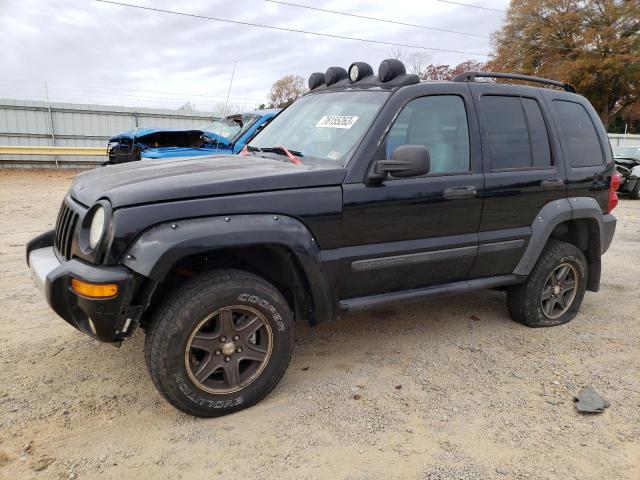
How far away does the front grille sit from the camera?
2877 millimetres

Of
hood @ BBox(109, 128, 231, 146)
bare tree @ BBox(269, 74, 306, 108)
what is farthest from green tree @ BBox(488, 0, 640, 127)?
hood @ BBox(109, 128, 231, 146)

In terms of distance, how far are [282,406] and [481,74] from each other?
9.08ft

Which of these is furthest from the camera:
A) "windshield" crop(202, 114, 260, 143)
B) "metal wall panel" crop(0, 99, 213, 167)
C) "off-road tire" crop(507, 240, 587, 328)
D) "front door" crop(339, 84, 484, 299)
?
"metal wall panel" crop(0, 99, 213, 167)

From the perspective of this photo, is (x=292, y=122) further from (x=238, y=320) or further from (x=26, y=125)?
(x=26, y=125)

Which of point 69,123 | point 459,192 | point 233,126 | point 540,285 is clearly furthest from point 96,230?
point 69,123

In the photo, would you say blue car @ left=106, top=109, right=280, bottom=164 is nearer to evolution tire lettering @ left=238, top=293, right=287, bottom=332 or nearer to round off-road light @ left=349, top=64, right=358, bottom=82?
round off-road light @ left=349, top=64, right=358, bottom=82

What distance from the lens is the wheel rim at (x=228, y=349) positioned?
2.72 m

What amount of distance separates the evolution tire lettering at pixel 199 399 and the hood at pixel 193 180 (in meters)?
0.97

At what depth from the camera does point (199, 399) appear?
2725 mm

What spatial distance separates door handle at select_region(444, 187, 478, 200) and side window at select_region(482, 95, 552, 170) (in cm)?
30

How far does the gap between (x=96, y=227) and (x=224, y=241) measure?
26.3 inches

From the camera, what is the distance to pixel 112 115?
18328 mm

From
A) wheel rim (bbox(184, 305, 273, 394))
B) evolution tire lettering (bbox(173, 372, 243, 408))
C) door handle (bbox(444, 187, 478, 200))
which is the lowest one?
evolution tire lettering (bbox(173, 372, 243, 408))

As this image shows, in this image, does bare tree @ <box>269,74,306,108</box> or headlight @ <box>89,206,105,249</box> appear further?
bare tree @ <box>269,74,306,108</box>
